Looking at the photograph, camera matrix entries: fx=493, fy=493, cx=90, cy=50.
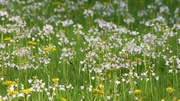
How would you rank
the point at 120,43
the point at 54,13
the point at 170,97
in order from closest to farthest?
the point at 170,97 < the point at 120,43 < the point at 54,13

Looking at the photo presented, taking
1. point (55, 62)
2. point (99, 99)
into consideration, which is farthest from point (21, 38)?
point (99, 99)

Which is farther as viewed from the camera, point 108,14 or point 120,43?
point 108,14

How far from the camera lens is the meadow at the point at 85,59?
550 centimetres

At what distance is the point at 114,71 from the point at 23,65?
1169 mm

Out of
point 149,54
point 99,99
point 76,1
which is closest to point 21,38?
point 149,54

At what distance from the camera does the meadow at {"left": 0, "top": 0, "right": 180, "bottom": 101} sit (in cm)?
550

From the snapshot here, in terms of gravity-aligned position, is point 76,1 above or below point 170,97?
above

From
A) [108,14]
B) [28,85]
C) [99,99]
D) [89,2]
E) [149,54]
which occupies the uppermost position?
[89,2]

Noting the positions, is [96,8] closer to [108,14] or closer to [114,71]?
[108,14]

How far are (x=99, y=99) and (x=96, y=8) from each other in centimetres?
551

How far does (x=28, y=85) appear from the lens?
6027mm

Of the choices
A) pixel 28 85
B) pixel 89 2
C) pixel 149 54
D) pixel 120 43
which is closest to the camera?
pixel 28 85

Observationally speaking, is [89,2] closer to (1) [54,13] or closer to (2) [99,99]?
(1) [54,13]

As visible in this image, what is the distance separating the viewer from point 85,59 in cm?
621
